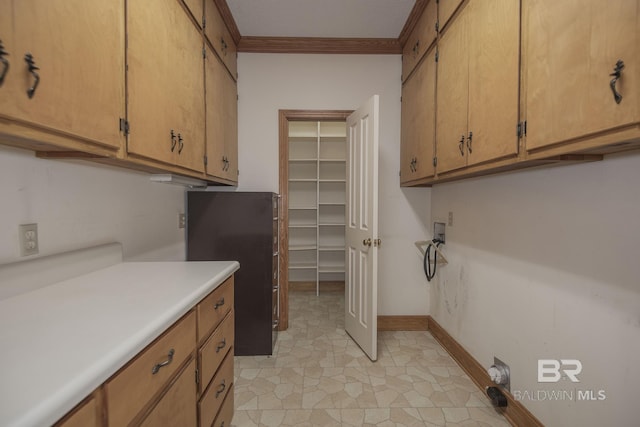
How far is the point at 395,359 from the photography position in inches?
93.7

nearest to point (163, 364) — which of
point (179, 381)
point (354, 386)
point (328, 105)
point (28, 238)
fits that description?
point (179, 381)

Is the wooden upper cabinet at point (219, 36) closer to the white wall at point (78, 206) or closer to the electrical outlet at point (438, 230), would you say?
the white wall at point (78, 206)

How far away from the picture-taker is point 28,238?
1104 mm

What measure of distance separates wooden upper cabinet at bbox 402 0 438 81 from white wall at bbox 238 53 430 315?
0.57 ft

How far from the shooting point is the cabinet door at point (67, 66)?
733 mm

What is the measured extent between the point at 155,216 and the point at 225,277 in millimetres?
921

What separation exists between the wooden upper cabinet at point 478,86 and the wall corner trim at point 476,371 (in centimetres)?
139

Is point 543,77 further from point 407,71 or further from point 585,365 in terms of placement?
point 407,71

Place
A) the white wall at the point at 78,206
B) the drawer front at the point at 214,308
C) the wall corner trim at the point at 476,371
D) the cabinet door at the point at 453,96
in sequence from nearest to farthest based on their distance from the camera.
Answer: the white wall at the point at 78,206
the drawer front at the point at 214,308
the wall corner trim at the point at 476,371
the cabinet door at the point at 453,96

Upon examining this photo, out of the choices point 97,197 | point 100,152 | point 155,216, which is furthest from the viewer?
point 155,216

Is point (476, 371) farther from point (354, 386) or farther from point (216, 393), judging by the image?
point (216, 393)

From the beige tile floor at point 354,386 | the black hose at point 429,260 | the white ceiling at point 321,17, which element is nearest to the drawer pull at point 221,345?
the beige tile floor at point 354,386

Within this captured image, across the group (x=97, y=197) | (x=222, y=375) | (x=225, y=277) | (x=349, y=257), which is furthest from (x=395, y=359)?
(x=97, y=197)

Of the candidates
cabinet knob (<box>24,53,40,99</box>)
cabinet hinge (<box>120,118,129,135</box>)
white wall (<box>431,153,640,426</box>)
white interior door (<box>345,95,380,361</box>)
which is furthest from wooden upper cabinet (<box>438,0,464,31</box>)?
cabinet knob (<box>24,53,40,99</box>)
